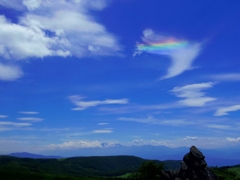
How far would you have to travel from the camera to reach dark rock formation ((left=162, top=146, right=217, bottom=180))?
99.6 m

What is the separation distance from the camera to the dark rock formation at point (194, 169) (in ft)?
327

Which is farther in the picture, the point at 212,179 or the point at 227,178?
the point at 227,178

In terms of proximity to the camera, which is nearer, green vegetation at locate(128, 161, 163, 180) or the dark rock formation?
the dark rock formation

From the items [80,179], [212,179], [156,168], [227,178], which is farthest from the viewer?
[80,179]

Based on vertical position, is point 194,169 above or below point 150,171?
above

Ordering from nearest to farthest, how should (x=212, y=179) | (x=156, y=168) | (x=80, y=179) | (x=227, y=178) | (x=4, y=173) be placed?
(x=212, y=179), (x=156, y=168), (x=227, y=178), (x=4, y=173), (x=80, y=179)

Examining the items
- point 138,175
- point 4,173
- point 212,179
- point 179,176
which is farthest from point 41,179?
point 212,179

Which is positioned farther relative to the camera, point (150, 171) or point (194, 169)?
point (150, 171)

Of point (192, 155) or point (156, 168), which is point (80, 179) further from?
point (192, 155)

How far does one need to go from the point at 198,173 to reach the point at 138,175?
35390 millimetres

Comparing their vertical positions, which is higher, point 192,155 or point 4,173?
point 192,155

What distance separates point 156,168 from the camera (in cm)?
12188

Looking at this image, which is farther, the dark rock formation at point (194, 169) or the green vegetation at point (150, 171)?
the green vegetation at point (150, 171)

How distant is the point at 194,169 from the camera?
101m
